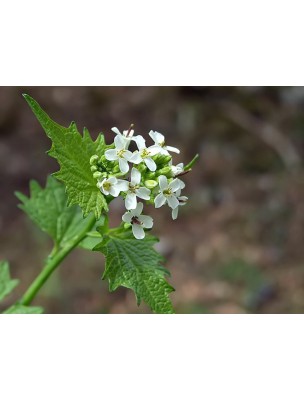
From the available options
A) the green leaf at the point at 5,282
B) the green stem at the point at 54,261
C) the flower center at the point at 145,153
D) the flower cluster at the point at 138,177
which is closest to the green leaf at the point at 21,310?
the green stem at the point at 54,261

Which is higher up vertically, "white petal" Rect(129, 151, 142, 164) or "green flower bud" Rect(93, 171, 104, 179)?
"white petal" Rect(129, 151, 142, 164)

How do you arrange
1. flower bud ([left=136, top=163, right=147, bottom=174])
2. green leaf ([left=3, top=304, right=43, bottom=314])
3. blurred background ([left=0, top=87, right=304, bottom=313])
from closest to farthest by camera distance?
flower bud ([left=136, top=163, right=147, bottom=174]), green leaf ([left=3, top=304, right=43, bottom=314]), blurred background ([left=0, top=87, right=304, bottom=313])

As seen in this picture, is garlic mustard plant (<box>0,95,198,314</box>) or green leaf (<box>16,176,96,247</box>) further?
green leaf (<box>16,176,96,247</box>)

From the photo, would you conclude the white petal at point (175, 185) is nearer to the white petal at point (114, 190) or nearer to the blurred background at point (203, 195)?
the white petal at point (114, 190)

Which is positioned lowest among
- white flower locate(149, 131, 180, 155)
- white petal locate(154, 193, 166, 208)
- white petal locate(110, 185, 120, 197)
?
white petal locate(110, 185, 120, 197)

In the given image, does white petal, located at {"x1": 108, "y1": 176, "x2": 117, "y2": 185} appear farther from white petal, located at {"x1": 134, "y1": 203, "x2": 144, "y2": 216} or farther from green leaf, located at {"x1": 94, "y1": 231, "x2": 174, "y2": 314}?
green leaf, located at {"x1": 94, "y1": 231, "x2": 174, "y2": 314}

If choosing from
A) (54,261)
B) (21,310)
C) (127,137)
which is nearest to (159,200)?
(127,137)

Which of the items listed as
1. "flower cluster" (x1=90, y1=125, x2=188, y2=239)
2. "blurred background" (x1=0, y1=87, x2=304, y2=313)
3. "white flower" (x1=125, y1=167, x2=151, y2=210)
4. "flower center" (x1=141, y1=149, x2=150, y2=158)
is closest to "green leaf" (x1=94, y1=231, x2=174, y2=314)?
"flower cluster" (x1=90, y1=125, x2=188, y2=239)

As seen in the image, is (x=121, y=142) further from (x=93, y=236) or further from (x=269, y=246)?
(x=269, y=246)
